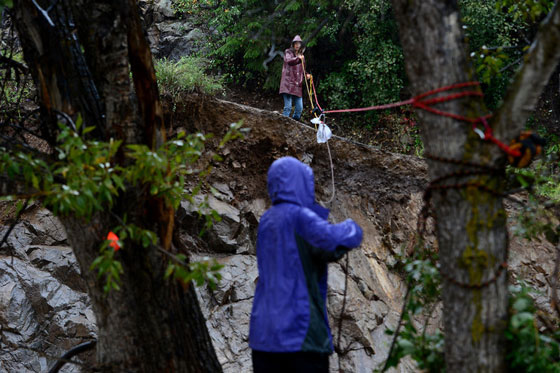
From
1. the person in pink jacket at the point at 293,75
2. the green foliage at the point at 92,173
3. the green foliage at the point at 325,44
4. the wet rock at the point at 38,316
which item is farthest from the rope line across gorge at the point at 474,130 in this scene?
the green foliage at the point at 325,44

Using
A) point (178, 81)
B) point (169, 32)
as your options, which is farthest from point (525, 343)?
point (169, 32)

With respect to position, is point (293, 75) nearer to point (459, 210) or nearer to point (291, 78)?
point (291, 78)

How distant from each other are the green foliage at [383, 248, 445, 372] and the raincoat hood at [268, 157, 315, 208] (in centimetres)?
76

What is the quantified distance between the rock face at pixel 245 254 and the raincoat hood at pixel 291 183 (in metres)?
2.46

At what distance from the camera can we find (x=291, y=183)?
3088mm

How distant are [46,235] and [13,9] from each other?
419 cm

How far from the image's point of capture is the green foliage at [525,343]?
2266mm

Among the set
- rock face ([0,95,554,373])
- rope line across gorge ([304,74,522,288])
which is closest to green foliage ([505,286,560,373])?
rope line across gorge ([304,74,522,288])

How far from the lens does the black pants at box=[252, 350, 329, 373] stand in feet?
9.28

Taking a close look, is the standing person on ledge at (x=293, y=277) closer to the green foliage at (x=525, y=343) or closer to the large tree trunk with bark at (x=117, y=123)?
the large tree trunk with bark at (x=117, y=123)

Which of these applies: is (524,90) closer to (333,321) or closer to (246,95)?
(333,321)

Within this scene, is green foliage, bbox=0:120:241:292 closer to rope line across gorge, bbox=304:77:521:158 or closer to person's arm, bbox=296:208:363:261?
person's arm, bbox=296:208:363:261

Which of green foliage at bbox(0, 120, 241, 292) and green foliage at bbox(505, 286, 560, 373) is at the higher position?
green foliage at bbox(0, 120, 241, 292)

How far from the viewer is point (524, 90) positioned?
2.34m
